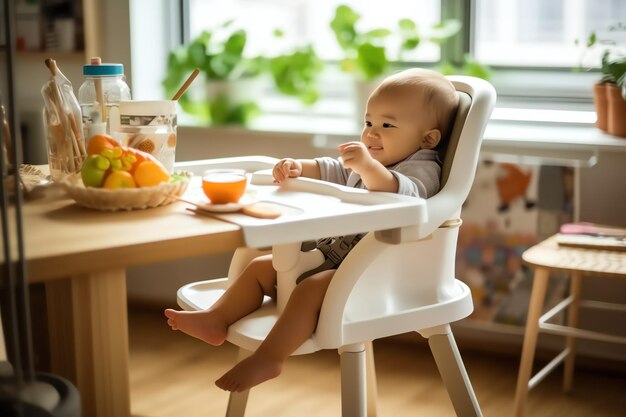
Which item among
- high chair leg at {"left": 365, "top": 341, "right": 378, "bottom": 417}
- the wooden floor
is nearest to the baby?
high chair leg at {"left": 365, "top": 341, "right": 378, "bottom": 417}

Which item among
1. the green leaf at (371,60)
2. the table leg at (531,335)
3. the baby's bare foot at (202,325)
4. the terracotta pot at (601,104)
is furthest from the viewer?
the green leaf at (371,60)

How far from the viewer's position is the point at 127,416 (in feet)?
5.02

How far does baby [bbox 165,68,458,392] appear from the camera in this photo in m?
1.56

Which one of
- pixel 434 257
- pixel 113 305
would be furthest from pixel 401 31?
pixel 113 305

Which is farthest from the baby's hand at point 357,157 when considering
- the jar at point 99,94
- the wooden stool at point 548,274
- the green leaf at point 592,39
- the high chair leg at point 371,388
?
the green leaf at point 592,39

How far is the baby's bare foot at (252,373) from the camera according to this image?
1558 mm

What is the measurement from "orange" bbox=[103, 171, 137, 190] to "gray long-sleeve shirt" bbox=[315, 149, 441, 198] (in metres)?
0.48

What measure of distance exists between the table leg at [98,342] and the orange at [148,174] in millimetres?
151

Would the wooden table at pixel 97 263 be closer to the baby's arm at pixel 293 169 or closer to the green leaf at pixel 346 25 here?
the baby's arm at pixel 293 169

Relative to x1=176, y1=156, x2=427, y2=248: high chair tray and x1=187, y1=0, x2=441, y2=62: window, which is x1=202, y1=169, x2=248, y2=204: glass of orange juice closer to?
x1=176, y1=156, x2=427, y2=248: high chair tray

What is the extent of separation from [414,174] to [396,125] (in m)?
0.12

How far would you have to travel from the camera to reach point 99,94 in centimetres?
175

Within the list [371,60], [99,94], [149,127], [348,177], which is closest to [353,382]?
[348,177]

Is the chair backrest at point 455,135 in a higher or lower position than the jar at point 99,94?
lower
